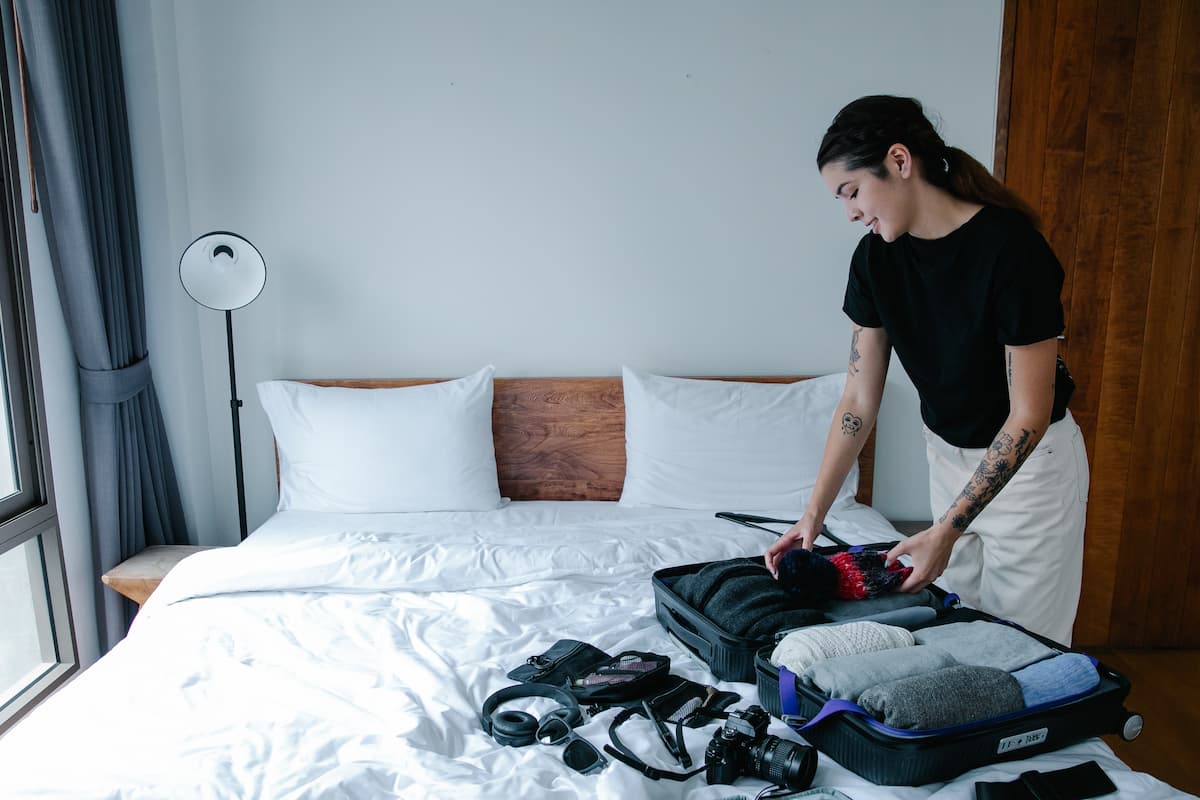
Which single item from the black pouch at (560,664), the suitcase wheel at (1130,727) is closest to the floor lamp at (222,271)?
the black pouch at (560,664)

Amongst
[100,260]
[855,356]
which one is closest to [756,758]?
[855,356]

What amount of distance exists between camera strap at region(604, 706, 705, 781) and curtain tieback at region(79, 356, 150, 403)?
1827 millimetres

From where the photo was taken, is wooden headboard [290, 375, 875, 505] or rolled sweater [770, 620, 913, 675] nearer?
rolled sweater [770, 620, 913, 675]

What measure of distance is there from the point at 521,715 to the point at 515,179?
1.85 metres

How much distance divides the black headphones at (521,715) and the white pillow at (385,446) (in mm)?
1182

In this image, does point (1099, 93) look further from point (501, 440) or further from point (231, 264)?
point (231, 264)

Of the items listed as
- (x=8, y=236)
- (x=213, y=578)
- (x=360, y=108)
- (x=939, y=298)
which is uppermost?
(x=360, y=108)

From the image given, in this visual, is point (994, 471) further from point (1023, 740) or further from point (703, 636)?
point (703, 636)

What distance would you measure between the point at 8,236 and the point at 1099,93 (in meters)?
3.11

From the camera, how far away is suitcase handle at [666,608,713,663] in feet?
4.79

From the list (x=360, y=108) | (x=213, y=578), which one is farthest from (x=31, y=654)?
(x=360, y=108)

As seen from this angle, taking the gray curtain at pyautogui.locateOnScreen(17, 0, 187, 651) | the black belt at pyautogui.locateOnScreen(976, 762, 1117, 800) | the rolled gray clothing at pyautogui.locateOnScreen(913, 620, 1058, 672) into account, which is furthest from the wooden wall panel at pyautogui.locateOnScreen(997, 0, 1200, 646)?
the gray curtain at pyautogui.locateOnScreen(17, 0, 187, 651)

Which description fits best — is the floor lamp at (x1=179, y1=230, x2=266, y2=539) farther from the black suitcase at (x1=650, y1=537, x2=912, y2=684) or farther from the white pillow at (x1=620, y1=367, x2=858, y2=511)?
the black suitcase at (x1=650, y1=537, x2=912, y2=684)

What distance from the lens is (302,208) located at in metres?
2.68
